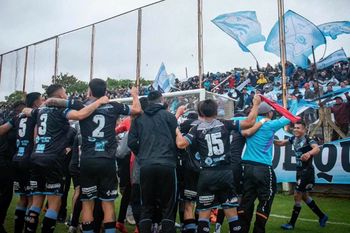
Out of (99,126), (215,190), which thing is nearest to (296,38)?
(215,190)

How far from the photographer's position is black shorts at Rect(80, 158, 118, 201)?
173 inches

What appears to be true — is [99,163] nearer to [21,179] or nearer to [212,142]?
[212,142]

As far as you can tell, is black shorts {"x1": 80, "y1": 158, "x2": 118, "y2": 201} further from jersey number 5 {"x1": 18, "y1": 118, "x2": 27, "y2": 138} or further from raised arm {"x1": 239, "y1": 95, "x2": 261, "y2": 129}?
raised arm {"x1": 239, "y1": 95, "x2": 261, "y2": 129}

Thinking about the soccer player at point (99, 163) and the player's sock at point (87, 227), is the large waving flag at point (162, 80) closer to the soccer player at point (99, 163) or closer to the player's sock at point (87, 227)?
the soccer player at point (99, 163)

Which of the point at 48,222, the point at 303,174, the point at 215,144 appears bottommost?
the point at 48,222

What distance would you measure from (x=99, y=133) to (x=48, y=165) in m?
0.96

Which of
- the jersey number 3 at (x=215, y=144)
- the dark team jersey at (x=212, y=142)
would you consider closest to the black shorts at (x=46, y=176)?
the dark team jersey at (x=212, y=142)

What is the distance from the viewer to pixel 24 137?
18.4 feet

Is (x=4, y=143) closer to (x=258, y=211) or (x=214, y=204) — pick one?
(x=214, y=204)

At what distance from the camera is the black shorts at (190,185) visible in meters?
5.32

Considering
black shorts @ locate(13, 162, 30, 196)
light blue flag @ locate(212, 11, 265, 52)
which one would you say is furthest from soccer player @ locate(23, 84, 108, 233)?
light blue flag @ locate(212, 11, 265, 52)

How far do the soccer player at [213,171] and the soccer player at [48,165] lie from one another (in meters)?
1.74

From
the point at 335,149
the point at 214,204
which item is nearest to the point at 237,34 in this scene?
the point at 335,149

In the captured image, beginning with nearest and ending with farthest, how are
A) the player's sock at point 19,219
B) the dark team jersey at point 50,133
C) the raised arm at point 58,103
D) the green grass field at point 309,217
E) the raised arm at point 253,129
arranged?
the raised arm at point 58,103
the dark team jersey at point 50,133
the raised arm at point 253,129
the player's sock at point 19,219
the green grass field at point 309,217
